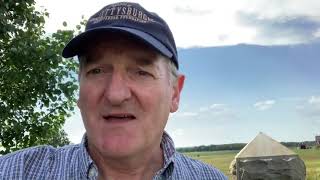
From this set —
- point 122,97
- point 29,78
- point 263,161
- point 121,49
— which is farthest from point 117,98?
point 29,78

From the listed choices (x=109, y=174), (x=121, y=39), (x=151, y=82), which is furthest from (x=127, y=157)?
(x=121, y=39)

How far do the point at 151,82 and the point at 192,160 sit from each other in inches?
25.4

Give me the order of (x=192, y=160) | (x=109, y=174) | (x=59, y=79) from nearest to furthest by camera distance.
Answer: (x=109, y=174) < (x=192, y=160) < (x=59, y=79)

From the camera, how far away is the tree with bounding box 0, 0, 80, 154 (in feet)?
25.1

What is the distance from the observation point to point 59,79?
7938 mm

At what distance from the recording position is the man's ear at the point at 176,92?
227 cm

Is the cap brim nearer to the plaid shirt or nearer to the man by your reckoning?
the man

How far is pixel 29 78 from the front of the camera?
792cm

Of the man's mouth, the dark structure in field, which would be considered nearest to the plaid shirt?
the man's mouth

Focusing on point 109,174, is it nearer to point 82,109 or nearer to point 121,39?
point 82,109

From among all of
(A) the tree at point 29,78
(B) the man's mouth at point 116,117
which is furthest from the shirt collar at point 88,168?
(A) the tree at point 29,78

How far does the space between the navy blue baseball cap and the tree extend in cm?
546

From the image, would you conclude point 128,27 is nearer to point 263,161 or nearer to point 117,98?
point 117,98

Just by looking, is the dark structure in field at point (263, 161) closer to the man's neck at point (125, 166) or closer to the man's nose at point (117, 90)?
the man's neck at point (125, 166)
